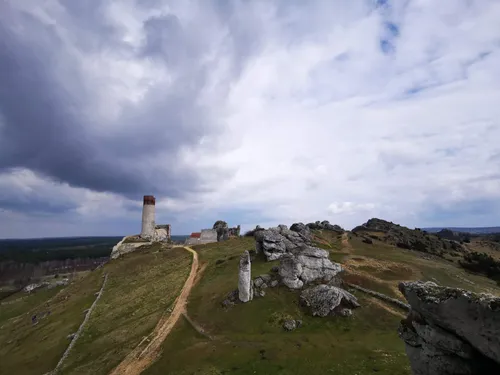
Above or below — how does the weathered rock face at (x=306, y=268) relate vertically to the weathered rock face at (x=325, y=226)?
below

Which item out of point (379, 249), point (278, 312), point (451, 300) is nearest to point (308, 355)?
point (278, 312)

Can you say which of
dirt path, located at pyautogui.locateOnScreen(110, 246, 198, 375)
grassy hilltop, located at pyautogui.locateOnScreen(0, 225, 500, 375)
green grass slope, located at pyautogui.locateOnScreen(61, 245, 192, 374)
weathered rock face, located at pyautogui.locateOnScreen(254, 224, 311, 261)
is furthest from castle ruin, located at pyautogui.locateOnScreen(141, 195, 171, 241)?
dirt path, located at pyautogui.locateOnScreen(110, 246, 198, 375)

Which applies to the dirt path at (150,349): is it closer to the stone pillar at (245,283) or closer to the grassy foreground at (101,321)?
the grassy foreground at (101,321)

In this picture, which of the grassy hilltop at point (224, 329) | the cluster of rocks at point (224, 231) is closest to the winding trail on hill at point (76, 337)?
the grassy hilltop at point (224, 329)

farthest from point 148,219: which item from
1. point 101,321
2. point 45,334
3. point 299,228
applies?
point 101,321

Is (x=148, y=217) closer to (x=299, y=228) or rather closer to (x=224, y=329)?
(x=299, y=228)

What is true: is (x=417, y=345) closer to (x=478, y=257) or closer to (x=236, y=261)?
(x=236, y=261)

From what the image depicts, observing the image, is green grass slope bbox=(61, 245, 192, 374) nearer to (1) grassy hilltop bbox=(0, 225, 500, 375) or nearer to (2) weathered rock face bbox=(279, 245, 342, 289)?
(1) grassy hilltop bbox=(0, 225, 500, 375)
